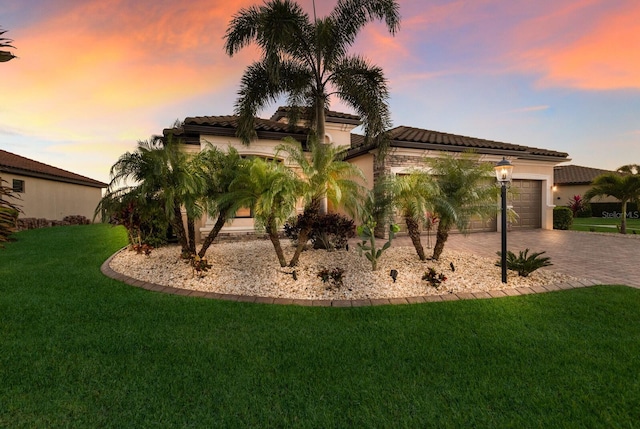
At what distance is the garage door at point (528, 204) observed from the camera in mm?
16219

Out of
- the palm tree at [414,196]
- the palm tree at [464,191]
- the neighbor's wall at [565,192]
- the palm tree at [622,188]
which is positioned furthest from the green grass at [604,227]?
the palm tree at [414,196]

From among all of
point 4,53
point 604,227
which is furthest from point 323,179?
point 604,227

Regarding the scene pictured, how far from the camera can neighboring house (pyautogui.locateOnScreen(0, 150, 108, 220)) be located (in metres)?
18.0

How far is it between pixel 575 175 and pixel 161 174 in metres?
42.2

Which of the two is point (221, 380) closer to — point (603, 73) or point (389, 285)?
point (389, 285)

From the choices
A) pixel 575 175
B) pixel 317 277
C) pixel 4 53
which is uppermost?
pixel 575 175

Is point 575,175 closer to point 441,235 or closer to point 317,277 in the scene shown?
point 441,235

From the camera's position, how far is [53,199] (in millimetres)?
21172

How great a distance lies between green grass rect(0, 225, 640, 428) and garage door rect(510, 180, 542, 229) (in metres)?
12.7

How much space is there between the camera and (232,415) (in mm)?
2385

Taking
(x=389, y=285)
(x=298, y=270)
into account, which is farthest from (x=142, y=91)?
(x=389, y=285)

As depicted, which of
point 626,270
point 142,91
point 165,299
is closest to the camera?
point 165,299

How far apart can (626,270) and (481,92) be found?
32.2 feet

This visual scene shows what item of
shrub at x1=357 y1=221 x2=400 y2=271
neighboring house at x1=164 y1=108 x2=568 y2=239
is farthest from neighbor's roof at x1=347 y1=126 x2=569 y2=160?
shrub at x1=357 y1=221 x2=400 y2=271
